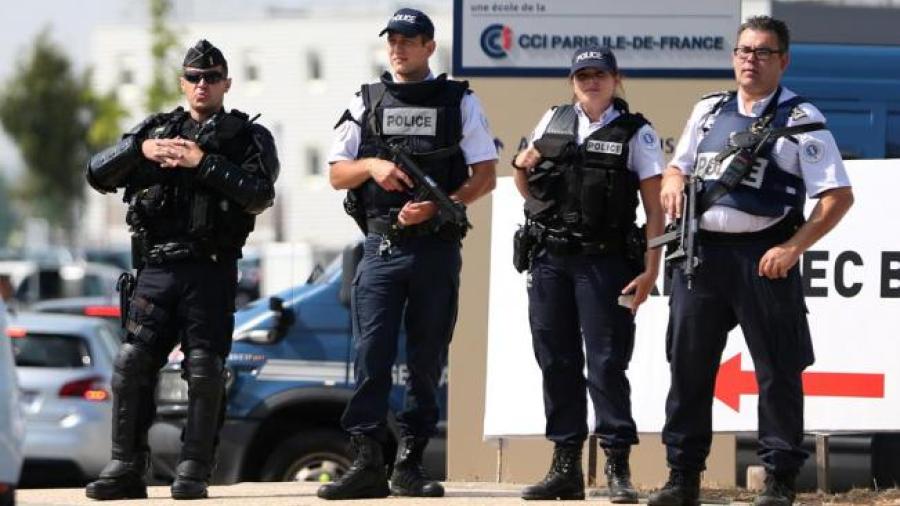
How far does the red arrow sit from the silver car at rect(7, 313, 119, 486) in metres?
6.00

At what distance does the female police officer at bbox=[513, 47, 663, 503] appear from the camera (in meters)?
8.23

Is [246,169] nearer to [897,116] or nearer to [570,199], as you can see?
[570,199]

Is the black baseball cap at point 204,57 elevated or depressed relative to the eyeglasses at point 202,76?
elevated

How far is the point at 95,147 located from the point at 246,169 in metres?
69.6

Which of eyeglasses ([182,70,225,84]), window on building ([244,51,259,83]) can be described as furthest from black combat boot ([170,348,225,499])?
window on building ([244,51,259,83])

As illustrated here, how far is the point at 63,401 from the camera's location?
14.5m

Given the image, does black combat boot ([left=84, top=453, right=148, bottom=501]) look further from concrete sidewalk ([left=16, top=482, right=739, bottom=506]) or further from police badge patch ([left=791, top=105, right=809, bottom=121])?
police badge patch ([left=791, top=105, right=809, bottom=121])

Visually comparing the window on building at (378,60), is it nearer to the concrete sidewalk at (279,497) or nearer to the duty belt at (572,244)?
the concrete sidewalk at (279,497)

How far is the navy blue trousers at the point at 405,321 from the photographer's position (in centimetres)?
844

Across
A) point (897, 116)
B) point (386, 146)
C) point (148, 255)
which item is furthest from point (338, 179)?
point (897, 116)

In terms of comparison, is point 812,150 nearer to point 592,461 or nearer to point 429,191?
point 429,191

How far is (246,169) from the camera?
858 centimetres

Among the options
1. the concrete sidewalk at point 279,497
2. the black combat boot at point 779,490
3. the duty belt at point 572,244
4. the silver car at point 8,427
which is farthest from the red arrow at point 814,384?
the silver car at point 8,427

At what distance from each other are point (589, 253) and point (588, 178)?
31cm
